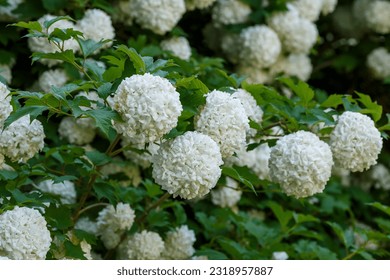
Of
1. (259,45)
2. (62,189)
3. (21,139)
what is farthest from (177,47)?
(21,139)

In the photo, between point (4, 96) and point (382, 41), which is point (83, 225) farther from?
point (382, 41)

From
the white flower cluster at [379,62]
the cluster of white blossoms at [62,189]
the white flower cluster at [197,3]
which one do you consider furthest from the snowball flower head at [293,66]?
the cluster of white blossoms at [62,189]

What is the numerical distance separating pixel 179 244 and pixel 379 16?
2528 millimetres

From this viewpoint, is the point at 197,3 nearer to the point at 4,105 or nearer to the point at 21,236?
the point at 4,105

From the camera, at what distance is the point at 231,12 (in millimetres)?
4195

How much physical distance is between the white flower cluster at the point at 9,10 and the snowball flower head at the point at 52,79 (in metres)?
0.33

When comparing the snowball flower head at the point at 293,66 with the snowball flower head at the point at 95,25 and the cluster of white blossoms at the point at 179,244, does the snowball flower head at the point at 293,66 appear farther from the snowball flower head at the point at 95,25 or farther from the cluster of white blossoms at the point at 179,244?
the cluster of white blossoms at the point at 179,244

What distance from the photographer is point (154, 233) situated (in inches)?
120

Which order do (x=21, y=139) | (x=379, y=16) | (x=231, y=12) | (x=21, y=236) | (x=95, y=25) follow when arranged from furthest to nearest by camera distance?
(x=379, y=16) → (x=231, y=12) → (x=95, y=25) → (x=21, y=139) → (x=21, y=236)

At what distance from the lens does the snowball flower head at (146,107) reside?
2.07 meters

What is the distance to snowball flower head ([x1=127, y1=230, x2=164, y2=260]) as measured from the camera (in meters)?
2.98

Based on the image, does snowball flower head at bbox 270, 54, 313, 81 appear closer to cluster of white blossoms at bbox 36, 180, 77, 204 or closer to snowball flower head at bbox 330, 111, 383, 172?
cluster of white blossoms at bbox 36, 180, 77, 204

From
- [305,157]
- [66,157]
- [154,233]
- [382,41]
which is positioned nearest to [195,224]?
[154,233]

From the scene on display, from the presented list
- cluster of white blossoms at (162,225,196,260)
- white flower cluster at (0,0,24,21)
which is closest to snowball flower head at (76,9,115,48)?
white flower cluster at (0,0,24,21)
